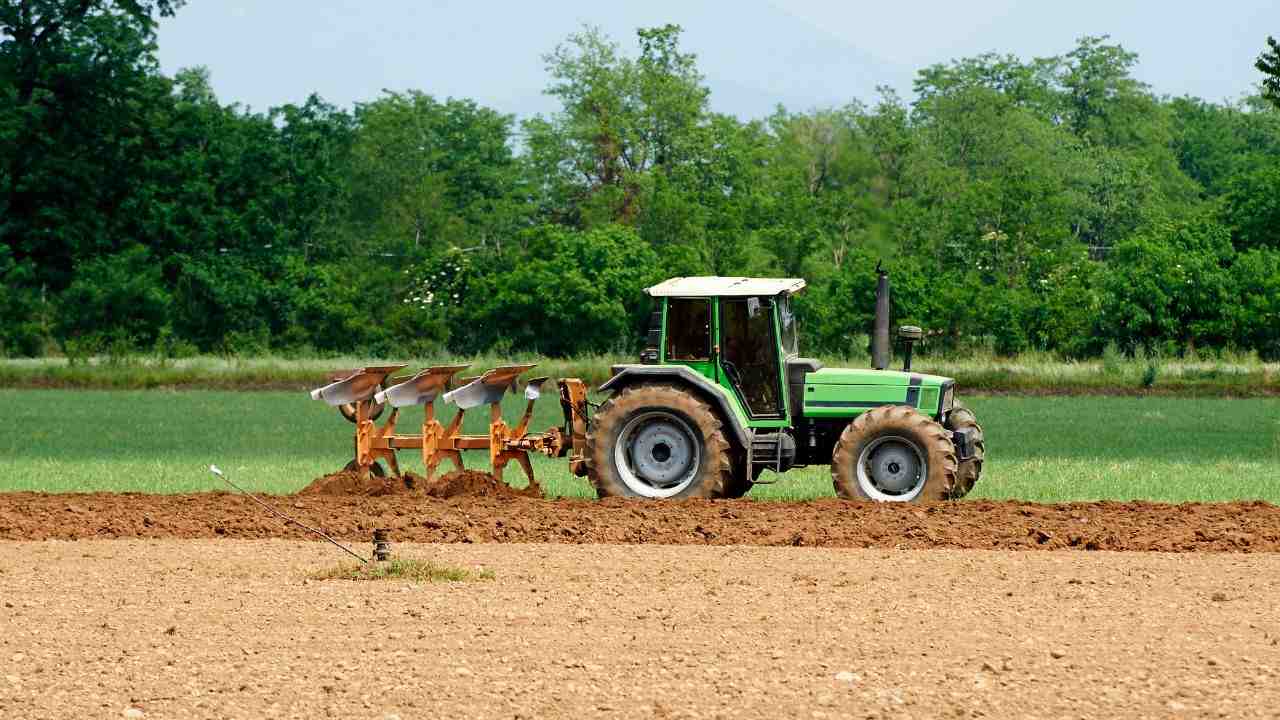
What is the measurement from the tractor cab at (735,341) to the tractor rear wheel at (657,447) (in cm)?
36

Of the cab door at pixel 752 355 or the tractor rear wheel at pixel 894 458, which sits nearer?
the tractor rear wheel at pixel 894 458

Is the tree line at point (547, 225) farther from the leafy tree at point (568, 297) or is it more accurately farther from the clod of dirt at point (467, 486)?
the clod of dirt at point (467, 486)

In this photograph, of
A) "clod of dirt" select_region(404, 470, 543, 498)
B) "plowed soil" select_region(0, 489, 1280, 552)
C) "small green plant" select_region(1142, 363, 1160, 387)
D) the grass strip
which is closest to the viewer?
"plowed soil" select_region(0, 489, 1280, 552)

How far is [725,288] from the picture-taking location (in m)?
17.6

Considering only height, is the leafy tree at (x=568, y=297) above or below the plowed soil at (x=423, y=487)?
above

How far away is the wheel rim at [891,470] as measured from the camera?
1777 cm

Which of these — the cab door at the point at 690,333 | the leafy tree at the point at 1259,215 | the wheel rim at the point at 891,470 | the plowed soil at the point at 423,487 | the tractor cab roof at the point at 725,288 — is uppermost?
the leafy tree at the point at 1259,215

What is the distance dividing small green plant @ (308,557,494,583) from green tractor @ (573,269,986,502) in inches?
164

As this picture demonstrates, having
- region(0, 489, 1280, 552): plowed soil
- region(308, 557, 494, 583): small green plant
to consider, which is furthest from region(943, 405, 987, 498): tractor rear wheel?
region(308, 557, 494, 583): small green plant

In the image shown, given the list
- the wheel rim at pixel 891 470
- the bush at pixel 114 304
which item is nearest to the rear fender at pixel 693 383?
the wheel rim at pixel 891 470

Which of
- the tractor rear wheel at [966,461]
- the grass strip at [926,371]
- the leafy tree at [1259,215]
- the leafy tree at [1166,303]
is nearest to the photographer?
the tractor rear wheel at [966,461]

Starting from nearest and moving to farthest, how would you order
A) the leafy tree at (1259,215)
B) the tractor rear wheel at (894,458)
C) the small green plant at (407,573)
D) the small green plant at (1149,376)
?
the small green plant at (407,573)
the tractor rear wheel at (894,458)
the small green plant at (1149,376)
the leafy tree at (1259,215)

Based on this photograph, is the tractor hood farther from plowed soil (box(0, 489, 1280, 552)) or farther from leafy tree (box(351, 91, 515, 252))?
leafy tree (box(351, 91, 515, 252))

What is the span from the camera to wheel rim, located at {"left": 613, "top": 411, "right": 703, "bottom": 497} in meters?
18.0
